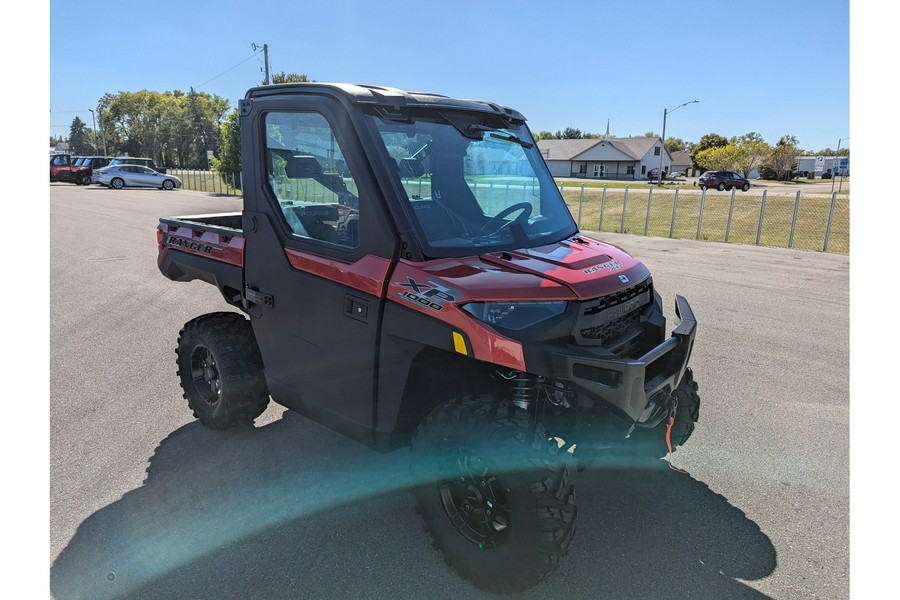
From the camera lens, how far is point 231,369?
4.05m

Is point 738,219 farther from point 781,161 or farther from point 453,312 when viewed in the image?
point 781,161

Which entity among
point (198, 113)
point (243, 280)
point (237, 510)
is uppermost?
point (198, 113)

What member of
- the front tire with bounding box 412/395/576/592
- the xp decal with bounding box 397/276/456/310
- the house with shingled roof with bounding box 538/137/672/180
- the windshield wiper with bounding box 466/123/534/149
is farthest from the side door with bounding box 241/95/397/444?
the house with shingled roof with bounding box 538/137/672/180

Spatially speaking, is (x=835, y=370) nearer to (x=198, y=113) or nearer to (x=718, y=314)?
(x=718, y=314)

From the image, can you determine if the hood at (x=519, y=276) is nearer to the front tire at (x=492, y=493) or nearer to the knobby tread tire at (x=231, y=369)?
the front tire at (x=492, y=493)

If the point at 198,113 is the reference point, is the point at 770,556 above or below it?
below

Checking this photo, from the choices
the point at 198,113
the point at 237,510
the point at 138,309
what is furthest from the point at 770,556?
the point at 198,113

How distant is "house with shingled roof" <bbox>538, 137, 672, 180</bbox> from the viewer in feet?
267

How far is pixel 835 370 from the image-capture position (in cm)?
588

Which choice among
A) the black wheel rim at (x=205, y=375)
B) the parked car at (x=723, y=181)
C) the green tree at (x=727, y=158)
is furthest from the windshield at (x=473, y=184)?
the green tree at (x=727, y=158)

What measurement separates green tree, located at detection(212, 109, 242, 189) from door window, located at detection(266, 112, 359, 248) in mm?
24376

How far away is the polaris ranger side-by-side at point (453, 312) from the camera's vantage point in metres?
2.64

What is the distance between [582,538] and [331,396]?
5.15 ft

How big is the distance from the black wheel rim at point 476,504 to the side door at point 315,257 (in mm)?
574
